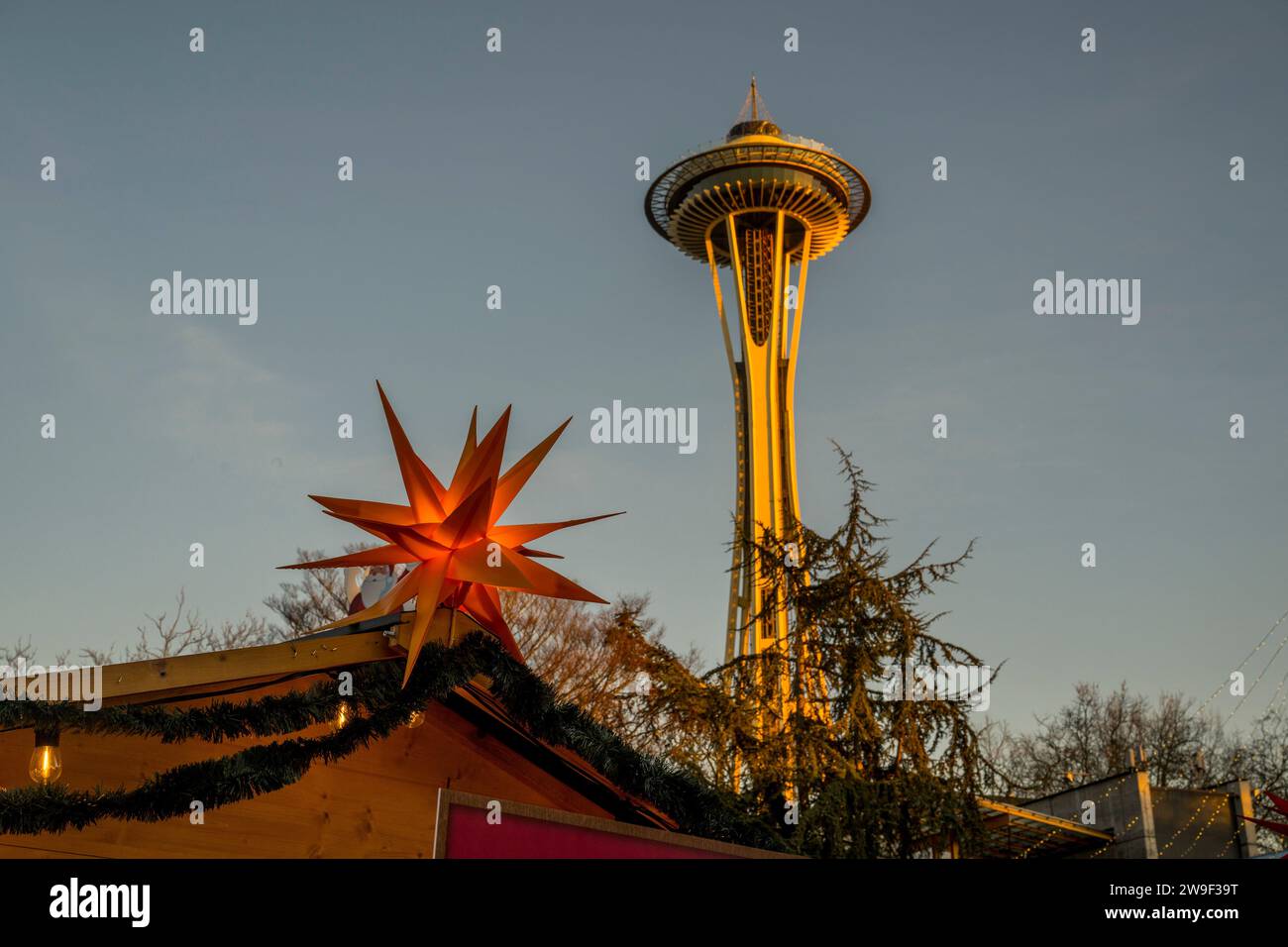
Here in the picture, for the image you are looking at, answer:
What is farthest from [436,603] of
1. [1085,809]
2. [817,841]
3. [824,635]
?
[1085,809]

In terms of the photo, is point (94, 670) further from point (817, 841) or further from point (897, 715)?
point (897, 715)

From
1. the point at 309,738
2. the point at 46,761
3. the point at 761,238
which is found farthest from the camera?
the point at 761,238

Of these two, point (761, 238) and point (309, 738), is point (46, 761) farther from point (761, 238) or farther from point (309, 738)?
point (761, 238)

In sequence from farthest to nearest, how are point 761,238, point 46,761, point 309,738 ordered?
point 761,238, point 309,738, point 46,761

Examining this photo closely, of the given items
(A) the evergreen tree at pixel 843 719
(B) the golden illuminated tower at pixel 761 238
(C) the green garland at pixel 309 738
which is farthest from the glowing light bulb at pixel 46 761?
(B) the golden illuminated tower at pixel 761 238

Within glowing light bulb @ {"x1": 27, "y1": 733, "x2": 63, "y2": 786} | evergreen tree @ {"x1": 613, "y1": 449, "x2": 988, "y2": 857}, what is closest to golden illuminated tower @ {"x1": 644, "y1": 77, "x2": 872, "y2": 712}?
evergreen tree @ {"x1": 613, "y1": 449, "x2": 988, "y2": 857}

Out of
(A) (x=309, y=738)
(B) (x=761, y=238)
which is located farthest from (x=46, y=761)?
(B) (x=761, y=238)

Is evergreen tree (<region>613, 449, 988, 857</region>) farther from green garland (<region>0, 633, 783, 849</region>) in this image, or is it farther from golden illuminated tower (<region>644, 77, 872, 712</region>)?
golden illuminated tower (<region>644, 77, 872, 712</region>)

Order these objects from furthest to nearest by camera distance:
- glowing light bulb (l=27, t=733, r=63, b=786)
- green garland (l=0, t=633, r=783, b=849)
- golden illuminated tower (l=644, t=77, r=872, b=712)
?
golden illuminated tower (l=644, t=77, r=872, b=712) → glowing light bulb (l=27, t=733, r=63, b=786) → green garland (l=0, t=633, r=783, b=849)
